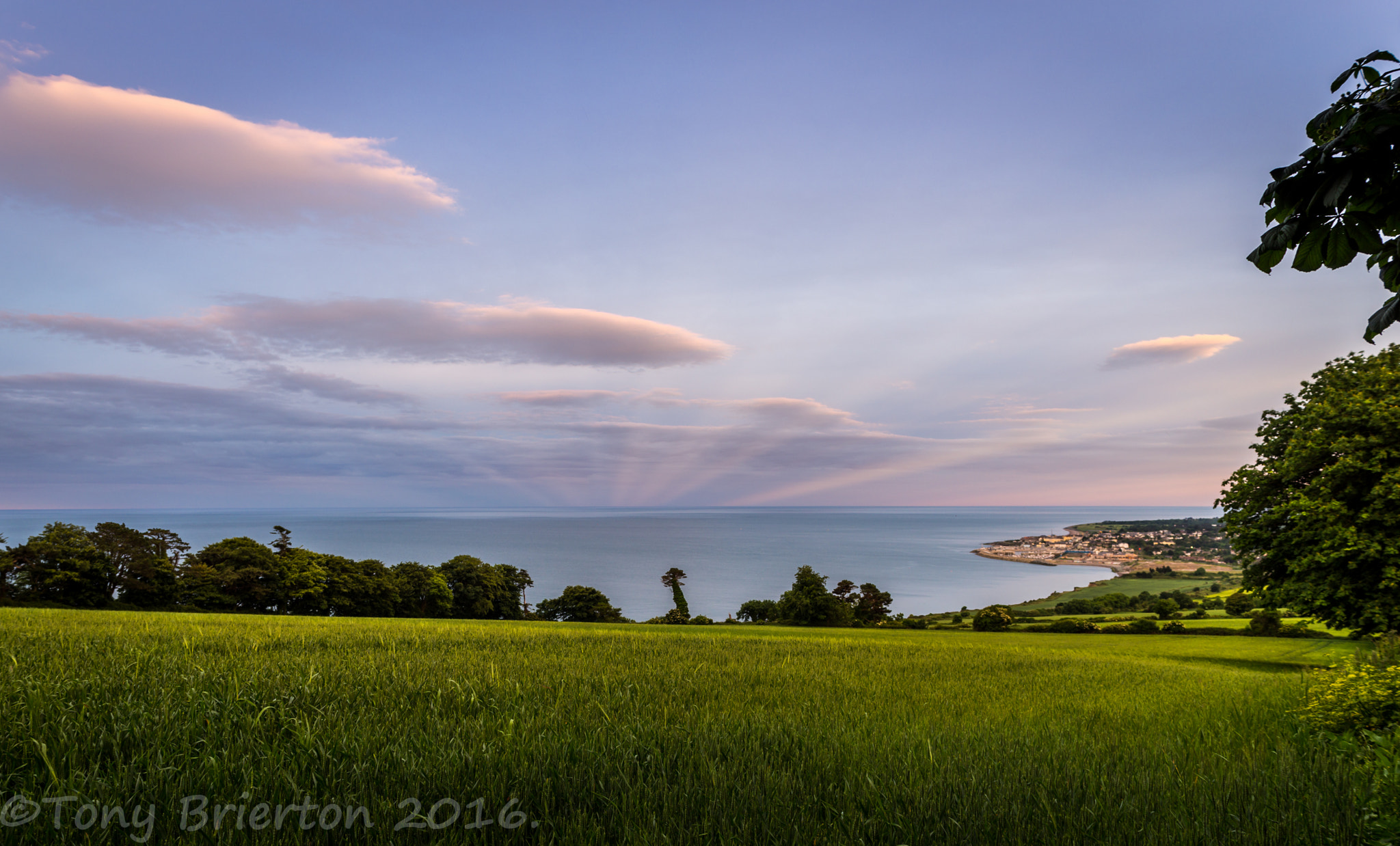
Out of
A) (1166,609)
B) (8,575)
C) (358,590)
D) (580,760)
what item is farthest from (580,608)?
(580,760)

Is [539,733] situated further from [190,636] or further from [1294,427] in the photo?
[1294,427]

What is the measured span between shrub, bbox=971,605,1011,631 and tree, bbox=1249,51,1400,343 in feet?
162

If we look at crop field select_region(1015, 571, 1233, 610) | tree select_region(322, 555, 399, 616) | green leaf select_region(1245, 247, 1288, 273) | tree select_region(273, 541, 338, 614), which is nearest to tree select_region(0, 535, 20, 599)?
tree select_region(273, 541, 338, 614)

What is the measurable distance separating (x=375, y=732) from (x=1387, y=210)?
6190 mm

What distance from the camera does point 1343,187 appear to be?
7.50 feet

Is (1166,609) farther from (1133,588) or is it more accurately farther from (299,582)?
(299,582)

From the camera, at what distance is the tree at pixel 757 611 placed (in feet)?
217

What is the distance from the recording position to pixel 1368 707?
5789mm

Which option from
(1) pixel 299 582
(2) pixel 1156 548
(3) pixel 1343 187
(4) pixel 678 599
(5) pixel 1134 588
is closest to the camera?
(3) pixel 1343 187

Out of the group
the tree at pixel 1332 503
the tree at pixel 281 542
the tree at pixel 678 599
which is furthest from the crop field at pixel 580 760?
the tree at pixel 281 542

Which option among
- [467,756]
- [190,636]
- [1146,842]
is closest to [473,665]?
[467,756]

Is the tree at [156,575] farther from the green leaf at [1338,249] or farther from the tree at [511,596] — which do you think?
the green leaf at [1338,249]

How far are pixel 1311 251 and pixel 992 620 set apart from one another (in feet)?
169

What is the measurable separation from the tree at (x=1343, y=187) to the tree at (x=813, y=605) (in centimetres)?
5298
